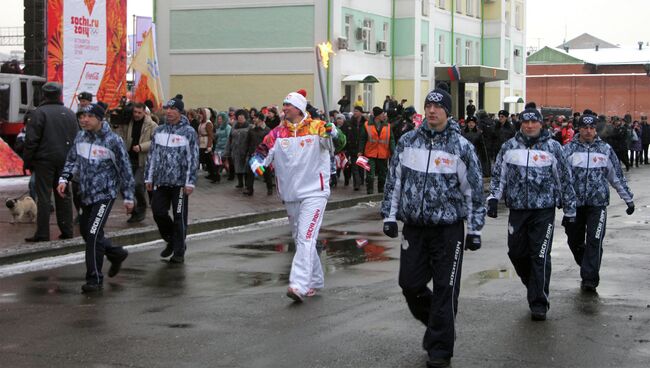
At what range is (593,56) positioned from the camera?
3853 inches

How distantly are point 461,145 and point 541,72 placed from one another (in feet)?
305

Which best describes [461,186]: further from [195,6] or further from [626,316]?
[195,6]

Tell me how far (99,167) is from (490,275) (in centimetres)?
406

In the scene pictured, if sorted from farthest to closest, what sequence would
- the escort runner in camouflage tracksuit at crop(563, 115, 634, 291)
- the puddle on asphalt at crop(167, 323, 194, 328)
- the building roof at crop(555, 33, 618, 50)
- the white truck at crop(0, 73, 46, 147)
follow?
the building roof at crop(555, 33, 618, 50), the white truck at crop(0, 73, 46, 147), the escort runner in camouflage tracksuit at crop(563, 115, 634, 291), the puddle on asphalt at crop(167, 323, 194, 328)

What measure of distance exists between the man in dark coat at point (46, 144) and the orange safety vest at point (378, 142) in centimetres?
999

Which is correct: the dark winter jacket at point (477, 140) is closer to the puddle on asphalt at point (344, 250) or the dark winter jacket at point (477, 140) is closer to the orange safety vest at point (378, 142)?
the orange safety vest at point (378, 142)

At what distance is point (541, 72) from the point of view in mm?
97562

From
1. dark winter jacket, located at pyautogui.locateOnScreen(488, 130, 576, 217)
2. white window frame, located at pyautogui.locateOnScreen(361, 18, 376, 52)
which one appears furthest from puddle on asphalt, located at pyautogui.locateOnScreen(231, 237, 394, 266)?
white window frame, located at pyautogui.locateOnScreen(361, 18, 376, 52)

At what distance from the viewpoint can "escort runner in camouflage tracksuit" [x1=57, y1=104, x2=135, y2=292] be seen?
9.93m

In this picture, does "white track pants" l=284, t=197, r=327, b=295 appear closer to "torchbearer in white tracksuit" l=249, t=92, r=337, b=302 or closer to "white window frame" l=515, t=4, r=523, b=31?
"torchbearer in white tracksuit" l=249, t=92, r=337, b=302

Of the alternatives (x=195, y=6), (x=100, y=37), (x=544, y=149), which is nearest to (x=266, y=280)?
(x=544, y=149)

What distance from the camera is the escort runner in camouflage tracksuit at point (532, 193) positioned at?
342 inches

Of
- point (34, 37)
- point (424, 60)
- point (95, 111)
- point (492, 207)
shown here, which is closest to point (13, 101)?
point (34, 37)

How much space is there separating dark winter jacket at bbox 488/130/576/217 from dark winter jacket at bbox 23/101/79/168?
6035 mm
